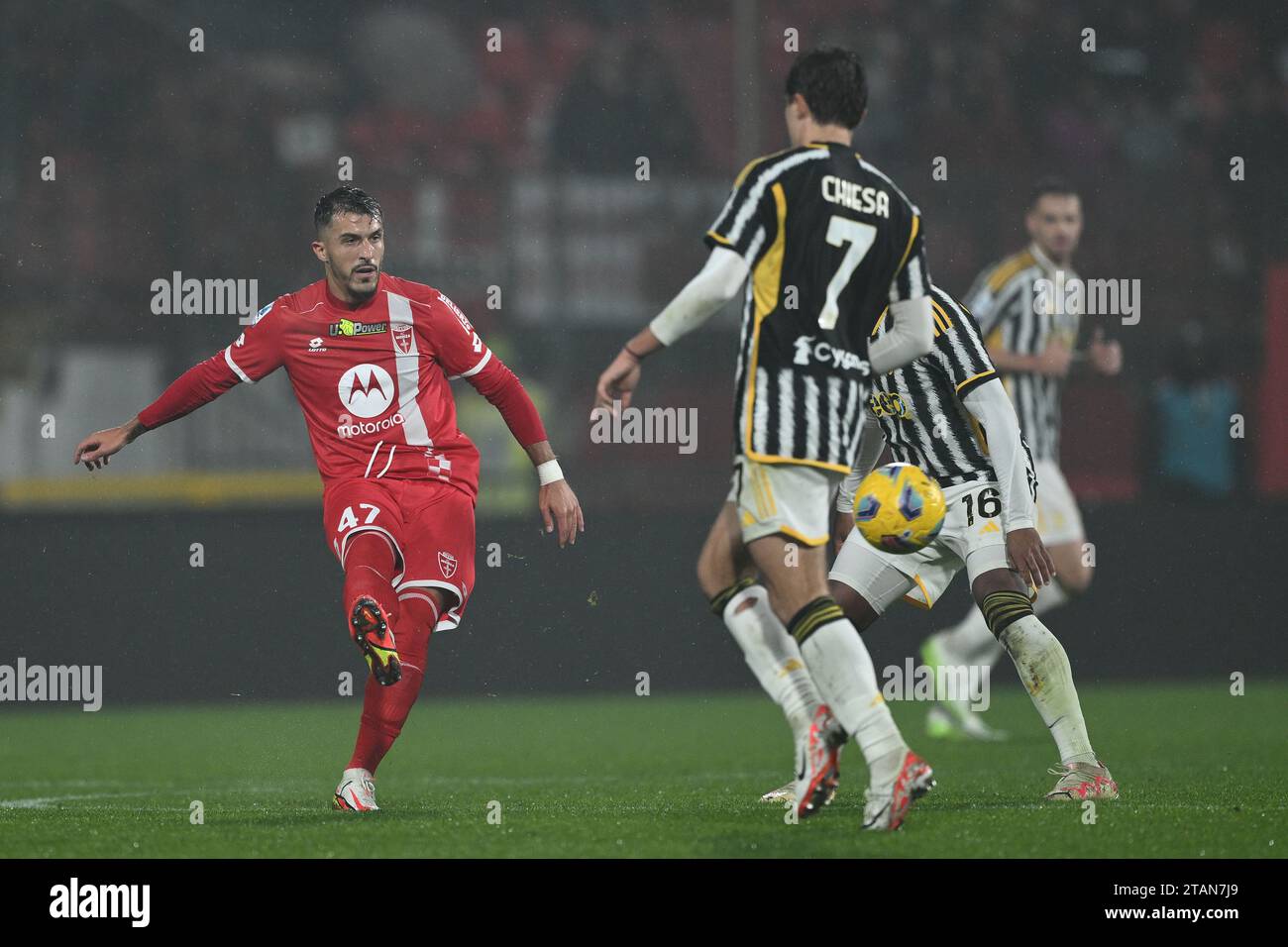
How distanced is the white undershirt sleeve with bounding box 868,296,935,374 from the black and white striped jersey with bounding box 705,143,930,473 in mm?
183

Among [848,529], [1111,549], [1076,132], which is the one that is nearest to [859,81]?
[848,529]

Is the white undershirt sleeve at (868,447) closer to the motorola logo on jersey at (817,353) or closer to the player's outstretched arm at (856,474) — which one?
the player's outstretched arm at (856,474)

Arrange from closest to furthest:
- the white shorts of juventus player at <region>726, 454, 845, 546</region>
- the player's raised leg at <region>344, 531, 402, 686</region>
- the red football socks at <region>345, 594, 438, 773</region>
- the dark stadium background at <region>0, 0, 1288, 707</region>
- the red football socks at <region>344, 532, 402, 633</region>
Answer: the white shorts of juventus player at <region>726, 454, 845, 546</region>, the player's raised leg at <region>344, 531, 402, 686</region>, the red football socks at <region>344, 532, 402, 633</region>, the red football socks at <region>345, 594, 438, 773</region>, the dark stadium background at <region>0, 0, 1288, 707</region>

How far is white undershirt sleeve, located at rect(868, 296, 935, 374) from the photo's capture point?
4805 mm

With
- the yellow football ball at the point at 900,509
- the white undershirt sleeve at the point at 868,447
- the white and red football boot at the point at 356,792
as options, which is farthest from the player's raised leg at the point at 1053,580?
the white and red football boot at the point at 356,792

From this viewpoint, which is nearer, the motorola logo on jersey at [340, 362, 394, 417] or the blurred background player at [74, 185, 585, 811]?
the blurred background player at [74, 185, 585, 811]

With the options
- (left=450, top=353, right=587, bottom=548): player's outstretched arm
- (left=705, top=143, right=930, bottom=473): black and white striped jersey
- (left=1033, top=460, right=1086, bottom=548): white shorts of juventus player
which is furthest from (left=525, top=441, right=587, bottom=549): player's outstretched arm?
(left=1033, top=460, right=1086, bottom=548): white shorts of juventus player

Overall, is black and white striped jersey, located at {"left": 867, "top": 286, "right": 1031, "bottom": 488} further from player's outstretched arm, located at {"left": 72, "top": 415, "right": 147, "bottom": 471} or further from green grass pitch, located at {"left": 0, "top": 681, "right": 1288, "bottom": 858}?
player's outstretched arm, located at {"left": 72, "top": 415, "right": 147, "bottom": 471}

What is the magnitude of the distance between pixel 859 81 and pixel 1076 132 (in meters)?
8.32

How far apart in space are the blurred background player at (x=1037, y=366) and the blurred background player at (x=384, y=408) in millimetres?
3451

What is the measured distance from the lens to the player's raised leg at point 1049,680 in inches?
215

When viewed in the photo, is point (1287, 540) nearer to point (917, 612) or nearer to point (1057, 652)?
point (917, 612)

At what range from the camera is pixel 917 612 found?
11.0 meters
